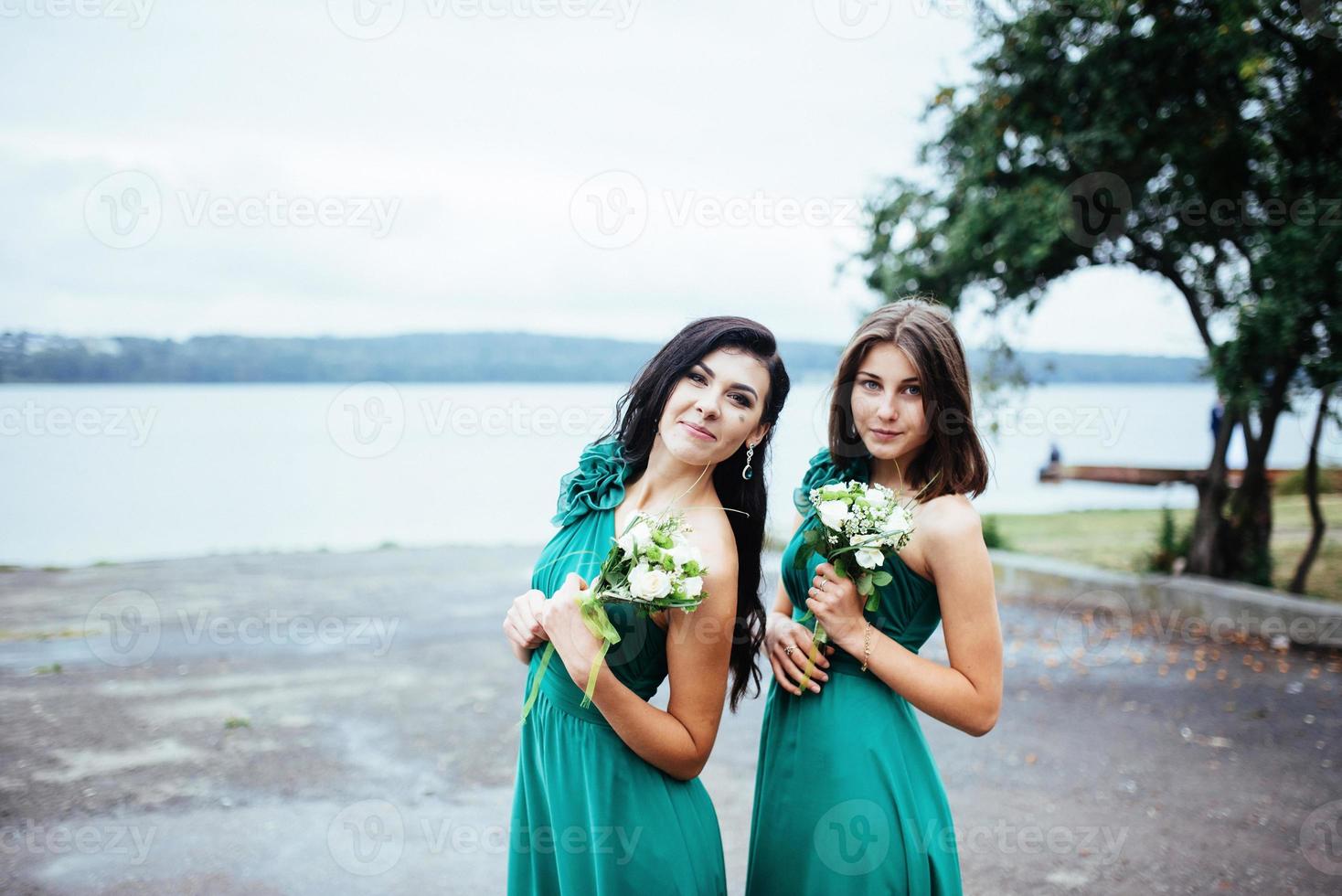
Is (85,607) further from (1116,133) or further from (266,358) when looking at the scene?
(266,358)

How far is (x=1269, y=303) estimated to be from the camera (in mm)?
7973

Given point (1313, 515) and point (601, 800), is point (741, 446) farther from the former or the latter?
point (1313, 515)

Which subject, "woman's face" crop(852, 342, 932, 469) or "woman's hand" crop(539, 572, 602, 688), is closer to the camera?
"woman's hand" crop(539, 572, 602, 688)

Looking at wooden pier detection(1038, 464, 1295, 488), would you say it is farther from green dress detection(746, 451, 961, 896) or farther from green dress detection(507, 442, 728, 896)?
green dress detection(507, 442, 728, 896)

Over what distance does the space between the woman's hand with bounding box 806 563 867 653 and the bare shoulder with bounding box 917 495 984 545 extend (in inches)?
10.2

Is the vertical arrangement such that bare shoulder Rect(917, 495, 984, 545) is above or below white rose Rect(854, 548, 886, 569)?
above

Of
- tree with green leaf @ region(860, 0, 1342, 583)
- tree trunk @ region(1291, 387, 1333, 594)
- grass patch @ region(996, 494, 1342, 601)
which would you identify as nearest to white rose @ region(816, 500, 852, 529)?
tree with green leaf @ region(860, 0, 1342, 583)

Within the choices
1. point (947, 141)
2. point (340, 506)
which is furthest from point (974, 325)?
point (340, 506)

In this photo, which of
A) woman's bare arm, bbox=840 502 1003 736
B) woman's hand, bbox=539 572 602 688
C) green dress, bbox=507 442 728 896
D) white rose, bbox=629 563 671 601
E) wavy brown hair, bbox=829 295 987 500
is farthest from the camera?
wavy brown hair, bbox=829 295 987 500

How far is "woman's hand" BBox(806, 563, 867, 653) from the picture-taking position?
2.53 metres

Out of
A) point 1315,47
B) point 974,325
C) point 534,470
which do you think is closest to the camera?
point 1315,47

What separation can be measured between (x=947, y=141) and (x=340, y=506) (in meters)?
19.1

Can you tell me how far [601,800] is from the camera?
2414mm

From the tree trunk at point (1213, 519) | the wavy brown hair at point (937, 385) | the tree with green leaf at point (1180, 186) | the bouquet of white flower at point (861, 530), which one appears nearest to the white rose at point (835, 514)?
the bouquet of white flower at point (861, 530)
